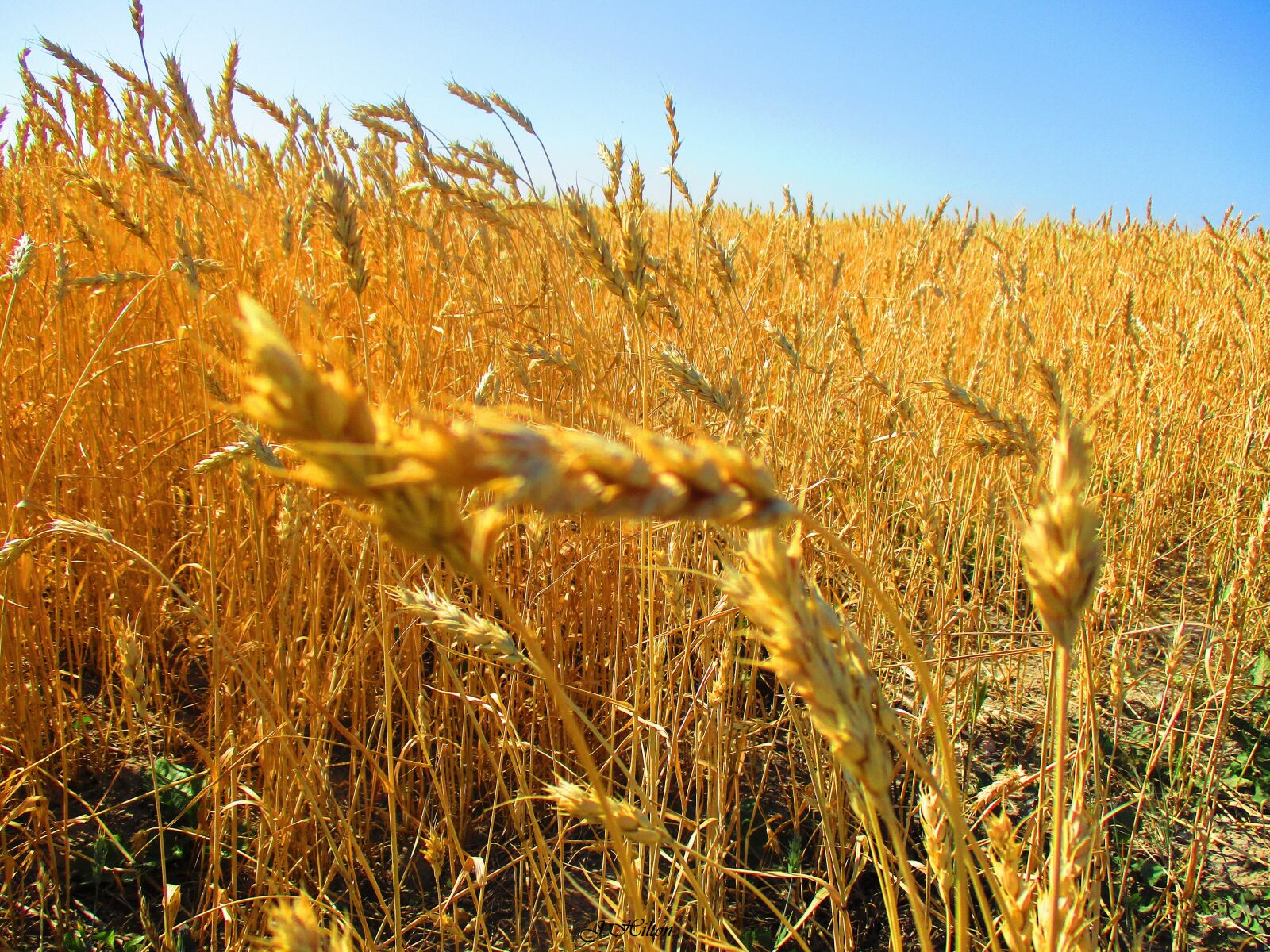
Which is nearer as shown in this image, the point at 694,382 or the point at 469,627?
the point at 469,627

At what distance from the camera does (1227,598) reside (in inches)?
66.8

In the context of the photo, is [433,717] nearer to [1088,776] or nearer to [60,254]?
[60,254]

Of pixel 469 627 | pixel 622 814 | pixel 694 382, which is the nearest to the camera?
pixel 622 814

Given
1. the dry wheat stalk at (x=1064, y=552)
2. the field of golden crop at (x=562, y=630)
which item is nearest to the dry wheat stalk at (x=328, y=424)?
the field of golden crop at (x=562, y=630)

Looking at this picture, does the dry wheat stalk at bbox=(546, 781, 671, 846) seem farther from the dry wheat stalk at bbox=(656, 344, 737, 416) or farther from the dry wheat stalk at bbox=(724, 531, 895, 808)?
the dry wheat stalk at bbox=(656, 344, 737, 416)

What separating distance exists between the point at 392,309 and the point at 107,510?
3.51ft

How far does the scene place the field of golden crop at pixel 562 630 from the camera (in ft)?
1.74

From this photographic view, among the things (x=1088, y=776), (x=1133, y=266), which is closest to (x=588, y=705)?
(x=1088, y=776)

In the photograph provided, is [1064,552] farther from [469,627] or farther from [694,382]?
[694,382]

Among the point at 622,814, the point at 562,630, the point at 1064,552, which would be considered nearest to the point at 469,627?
the point at 622,814

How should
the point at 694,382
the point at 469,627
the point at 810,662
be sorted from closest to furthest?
1. the point at 810,662
2. the point at 469,627
3. the point at 694,382

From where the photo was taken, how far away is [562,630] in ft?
5.89

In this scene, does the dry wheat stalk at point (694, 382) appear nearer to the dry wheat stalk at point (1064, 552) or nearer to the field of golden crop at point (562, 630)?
the field of golden crop at point (562, 630)

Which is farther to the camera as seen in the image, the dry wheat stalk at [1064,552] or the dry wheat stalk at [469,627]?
the dry wheat stalk at [469,627]
